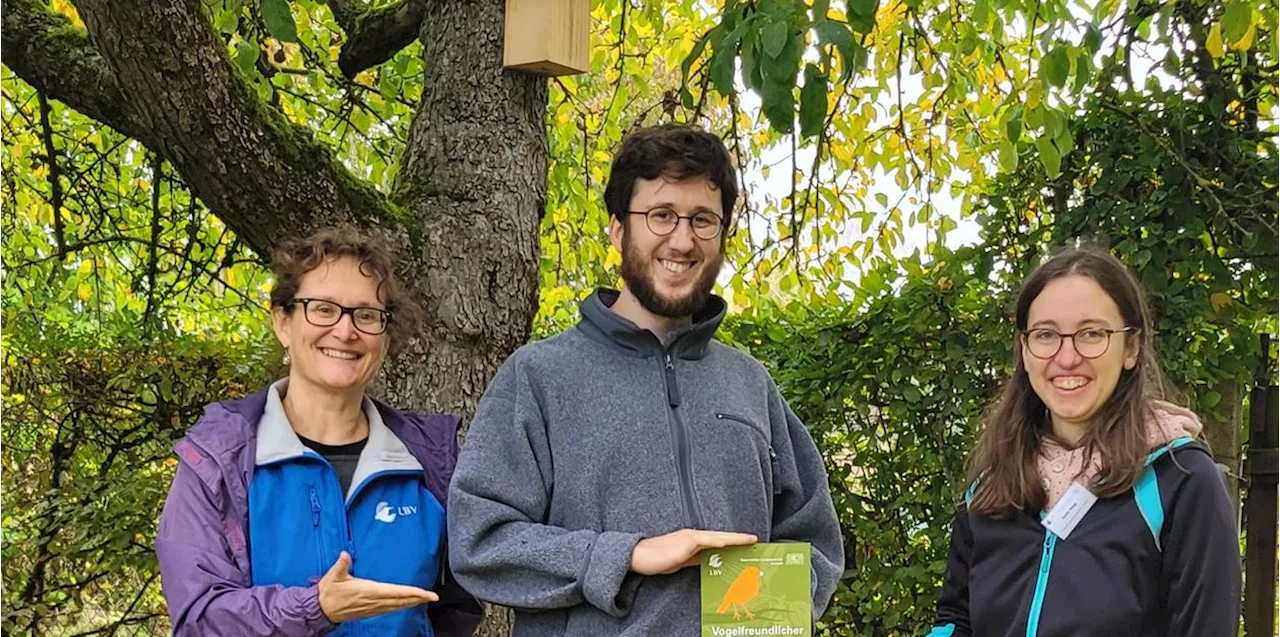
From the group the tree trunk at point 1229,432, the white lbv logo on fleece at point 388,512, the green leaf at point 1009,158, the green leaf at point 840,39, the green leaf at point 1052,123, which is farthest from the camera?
the tree trunk at point 1229,432

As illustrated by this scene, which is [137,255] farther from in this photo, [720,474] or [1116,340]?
[1116,340]

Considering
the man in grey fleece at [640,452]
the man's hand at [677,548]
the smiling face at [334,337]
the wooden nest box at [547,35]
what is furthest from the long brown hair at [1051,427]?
the wooden nest box at [547,35]

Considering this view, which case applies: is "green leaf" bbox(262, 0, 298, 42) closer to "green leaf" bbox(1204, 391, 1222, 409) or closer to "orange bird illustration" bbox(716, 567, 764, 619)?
"orange bird illustration" bbox(716, 567, 764, 619)

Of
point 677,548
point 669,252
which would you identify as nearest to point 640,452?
point 677,548

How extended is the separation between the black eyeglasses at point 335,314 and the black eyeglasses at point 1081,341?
121 cm

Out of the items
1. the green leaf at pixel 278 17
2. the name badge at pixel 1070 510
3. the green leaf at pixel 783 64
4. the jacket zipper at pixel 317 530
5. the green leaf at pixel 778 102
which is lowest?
the jacket zipper at pixel 317 530

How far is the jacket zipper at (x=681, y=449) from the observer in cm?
197

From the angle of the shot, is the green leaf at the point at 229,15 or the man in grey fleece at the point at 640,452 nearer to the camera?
the man in grey fleece at the point at 640,452

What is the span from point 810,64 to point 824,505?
822 mm

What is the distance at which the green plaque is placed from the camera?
6.01 feet

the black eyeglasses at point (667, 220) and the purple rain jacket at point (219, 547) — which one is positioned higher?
the black eyeglasses at point (667, 220)

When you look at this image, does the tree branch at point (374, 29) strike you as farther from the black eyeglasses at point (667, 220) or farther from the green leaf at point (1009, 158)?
the green leaf at point (1009, 158)

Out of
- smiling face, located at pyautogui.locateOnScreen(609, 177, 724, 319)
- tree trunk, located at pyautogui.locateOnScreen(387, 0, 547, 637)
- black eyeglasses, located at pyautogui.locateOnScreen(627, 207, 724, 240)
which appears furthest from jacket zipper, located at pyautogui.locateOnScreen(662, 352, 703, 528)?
tree trunk, located at pyautogui.locateOnScreen(387, 0, 547, 637)

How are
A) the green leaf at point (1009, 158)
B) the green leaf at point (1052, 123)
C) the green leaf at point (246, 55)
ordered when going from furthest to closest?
1. the green leaf at point (1009, 158)
2. the green leaf at point (246, 55)
3. the green leaf at point (1052, 123)
